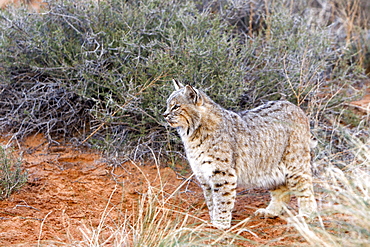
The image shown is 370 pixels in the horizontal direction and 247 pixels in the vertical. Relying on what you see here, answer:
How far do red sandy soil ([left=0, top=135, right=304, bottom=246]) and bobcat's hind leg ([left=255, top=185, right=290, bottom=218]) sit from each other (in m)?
0.09

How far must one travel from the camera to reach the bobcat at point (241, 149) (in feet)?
15.9

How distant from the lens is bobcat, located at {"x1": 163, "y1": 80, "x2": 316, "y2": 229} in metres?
4.85

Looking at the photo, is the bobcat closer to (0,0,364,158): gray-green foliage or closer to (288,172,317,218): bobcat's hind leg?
(288,172,317,218): bobcat's hind leg

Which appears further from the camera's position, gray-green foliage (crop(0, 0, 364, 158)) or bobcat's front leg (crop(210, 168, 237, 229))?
gray-green foliage (crop(0, 0, 364, 158))

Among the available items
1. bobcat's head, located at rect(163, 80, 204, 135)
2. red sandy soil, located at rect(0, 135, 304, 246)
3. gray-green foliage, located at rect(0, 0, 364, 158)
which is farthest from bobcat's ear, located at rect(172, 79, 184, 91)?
red sandy soil, located at rect(0, 135, 304, 246)

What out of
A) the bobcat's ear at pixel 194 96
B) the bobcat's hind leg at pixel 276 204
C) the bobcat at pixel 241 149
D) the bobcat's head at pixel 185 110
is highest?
the bobcat's ear at pixel 194 96

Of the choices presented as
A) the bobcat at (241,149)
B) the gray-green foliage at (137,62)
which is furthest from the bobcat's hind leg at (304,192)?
the gray-green foliage at (137,62)

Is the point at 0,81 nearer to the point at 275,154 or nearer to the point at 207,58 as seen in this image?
the point at 207,58

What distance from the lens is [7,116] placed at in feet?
22.8

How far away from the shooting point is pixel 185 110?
16.2ft

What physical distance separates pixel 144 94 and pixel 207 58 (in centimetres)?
100

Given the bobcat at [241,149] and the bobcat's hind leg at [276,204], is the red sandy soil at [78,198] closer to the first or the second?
the bobcat's hind leg at [276,204]

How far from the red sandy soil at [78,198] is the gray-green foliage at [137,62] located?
1.22 feet

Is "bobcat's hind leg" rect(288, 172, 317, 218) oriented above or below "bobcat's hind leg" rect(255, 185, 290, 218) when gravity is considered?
above
